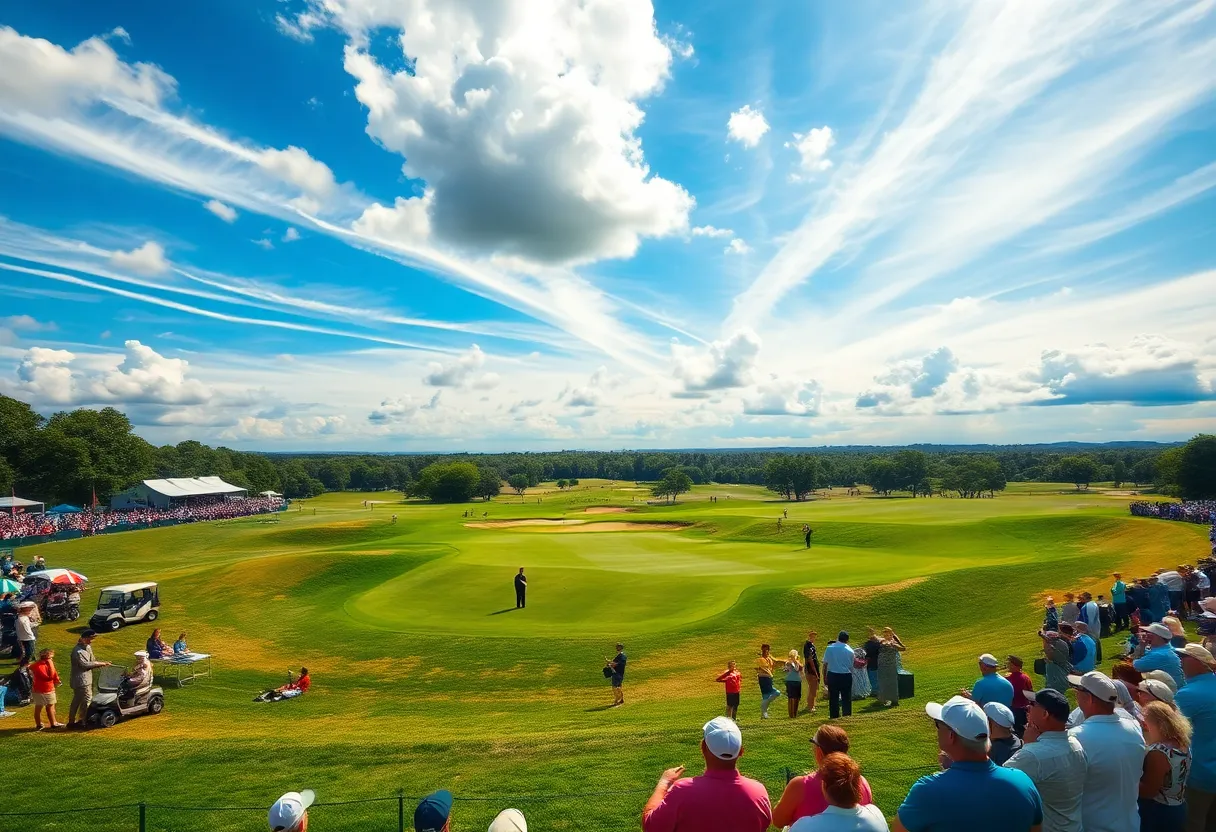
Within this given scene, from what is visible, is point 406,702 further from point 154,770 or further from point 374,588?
point 374,588

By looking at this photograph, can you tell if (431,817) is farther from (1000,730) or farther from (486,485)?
(486,485)

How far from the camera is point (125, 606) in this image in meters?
25.6

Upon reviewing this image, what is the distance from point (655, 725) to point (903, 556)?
31888 millimetres

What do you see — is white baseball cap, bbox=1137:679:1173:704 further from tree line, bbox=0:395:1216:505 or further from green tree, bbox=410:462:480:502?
green tree, bbox=410:462:480:502

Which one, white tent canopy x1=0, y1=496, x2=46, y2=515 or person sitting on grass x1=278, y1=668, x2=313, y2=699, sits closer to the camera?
person sitting on grass x1=278, y1=668, x2=313, y2=699

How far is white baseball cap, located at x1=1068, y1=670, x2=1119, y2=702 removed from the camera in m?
5.78

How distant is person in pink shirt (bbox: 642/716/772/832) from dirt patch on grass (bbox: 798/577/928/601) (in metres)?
23.6

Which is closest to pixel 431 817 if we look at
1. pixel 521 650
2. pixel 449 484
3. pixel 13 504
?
pixel 521 650

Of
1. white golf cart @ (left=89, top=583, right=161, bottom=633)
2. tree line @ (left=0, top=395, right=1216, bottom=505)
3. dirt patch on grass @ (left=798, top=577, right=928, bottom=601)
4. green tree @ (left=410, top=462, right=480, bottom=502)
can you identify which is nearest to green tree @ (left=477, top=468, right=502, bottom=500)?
tree line @ (left=0, top=395, right=1216, bottom=505)

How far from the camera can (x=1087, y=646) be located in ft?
44.0

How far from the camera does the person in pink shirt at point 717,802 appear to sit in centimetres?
477

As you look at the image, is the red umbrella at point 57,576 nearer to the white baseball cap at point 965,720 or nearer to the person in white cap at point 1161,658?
the white baseball cap at point 965,720

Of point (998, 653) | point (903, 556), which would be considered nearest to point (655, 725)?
point (998, 653)

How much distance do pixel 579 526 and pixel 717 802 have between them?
6380 centimetres
